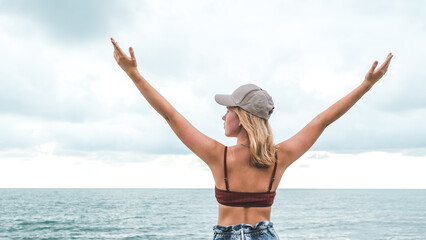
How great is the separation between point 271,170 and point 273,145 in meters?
0.17

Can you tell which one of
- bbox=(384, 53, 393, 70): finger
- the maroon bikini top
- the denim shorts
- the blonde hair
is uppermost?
bbox=(384, 53, 393, 70): finger

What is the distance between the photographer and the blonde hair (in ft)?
7.85

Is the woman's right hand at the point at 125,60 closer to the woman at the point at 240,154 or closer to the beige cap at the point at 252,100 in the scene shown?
the woman at the point at 240,154

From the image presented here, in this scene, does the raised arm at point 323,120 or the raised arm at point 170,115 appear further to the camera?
the raised arm at point 323,120

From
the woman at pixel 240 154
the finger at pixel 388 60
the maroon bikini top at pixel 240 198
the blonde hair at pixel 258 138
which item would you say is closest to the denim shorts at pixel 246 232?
the woman at pixel 240 154

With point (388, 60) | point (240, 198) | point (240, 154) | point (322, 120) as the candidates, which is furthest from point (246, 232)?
point (388, 60)

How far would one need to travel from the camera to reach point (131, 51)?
2.34 meters

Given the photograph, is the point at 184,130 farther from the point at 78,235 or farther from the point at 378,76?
the point at 78,235

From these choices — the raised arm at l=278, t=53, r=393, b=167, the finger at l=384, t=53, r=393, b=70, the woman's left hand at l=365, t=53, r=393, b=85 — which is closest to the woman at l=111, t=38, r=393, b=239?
the raised arm at l=278, t=53, r=393, b=167

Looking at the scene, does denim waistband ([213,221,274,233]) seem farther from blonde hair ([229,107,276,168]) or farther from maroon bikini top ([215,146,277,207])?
blonde hair ([229,107,276,168])

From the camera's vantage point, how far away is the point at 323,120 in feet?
9.02

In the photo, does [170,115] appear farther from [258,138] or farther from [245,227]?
[245,227]

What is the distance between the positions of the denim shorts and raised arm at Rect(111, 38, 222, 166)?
1.36 ft

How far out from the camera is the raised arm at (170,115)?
2352 millimetres
